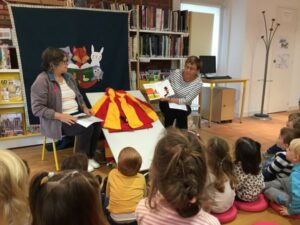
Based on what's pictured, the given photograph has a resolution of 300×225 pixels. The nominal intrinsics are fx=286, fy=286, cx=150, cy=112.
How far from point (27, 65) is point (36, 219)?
8.59ft

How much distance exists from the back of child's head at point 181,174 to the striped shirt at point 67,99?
78.1 inches

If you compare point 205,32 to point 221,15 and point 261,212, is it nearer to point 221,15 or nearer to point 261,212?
point 221,15

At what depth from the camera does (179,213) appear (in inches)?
41.0

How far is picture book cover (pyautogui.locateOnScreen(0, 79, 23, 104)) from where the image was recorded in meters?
3.24

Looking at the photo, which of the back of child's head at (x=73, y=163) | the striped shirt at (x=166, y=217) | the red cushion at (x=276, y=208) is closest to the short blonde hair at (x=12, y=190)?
the striped shirt at (x=166, y=217)

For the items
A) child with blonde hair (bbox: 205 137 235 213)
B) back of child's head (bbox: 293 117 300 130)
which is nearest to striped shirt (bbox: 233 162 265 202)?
child with blonde hair (bbox: 205 137 235 213)

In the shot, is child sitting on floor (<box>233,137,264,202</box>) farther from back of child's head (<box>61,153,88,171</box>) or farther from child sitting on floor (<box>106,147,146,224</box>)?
back of child's head (<box>61,153,88,171</box>)

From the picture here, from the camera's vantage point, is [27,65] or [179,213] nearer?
[179,213]

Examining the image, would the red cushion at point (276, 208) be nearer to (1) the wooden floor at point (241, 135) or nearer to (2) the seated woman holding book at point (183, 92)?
(1) the wooden floor at point (241, 135)

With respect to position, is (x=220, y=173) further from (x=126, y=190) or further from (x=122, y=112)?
(x=122, y=112)

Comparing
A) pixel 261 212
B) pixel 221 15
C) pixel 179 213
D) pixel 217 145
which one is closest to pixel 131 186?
pixel 217 145

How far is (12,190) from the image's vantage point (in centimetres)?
91

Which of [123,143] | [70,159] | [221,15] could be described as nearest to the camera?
[70,159]

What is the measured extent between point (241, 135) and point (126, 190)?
287 cm
